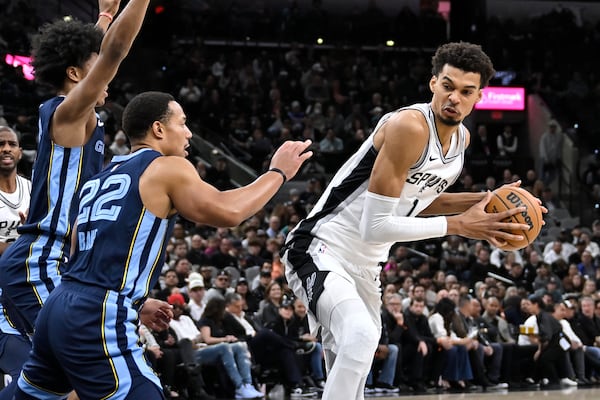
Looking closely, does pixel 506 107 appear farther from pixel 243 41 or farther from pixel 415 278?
pixel 415 278

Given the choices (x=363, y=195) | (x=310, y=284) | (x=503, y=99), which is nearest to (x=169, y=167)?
(x=310, y=284)

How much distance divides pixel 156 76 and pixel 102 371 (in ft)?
58.1

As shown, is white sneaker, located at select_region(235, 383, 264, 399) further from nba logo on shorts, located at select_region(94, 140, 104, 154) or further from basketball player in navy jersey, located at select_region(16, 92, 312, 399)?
basketball player in navy jersey, located at select_region(16, 92, 312, 399)

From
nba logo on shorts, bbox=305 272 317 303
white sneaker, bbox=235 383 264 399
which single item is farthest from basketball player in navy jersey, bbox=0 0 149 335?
white sneaker, bbox=235 383 264 399

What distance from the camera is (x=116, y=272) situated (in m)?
3.65

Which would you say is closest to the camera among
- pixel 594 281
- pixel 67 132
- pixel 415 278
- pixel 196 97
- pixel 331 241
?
pixel 67 132

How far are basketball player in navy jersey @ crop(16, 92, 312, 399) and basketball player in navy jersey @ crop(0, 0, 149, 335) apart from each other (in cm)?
74

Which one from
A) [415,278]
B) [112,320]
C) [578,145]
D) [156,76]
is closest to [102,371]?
[112,320]

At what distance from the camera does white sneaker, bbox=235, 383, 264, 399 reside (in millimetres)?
10633

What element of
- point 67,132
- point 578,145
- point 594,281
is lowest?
point 594,281

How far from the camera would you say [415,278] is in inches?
554

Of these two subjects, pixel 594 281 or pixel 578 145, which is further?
pixel 578 145

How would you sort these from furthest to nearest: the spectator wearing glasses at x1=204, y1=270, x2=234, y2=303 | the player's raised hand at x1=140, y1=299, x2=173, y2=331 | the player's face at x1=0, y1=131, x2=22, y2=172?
the spectator wearing glasses at x1=204, y1=270, x2=234, y2=303
the player's face at x1=0, y1=131, x2=22, y2=172
the player's raised hand at x1=140, y1=299, x2=173, y2=331

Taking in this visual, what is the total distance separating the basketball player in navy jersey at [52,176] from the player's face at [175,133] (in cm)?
65
